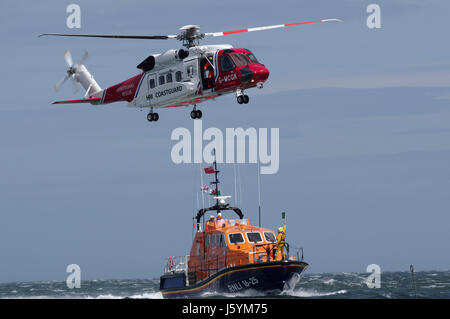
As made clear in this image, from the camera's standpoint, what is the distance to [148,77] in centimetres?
3459

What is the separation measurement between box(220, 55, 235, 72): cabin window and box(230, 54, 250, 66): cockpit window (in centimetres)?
18

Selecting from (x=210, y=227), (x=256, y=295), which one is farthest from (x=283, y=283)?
(x=210, y=227)

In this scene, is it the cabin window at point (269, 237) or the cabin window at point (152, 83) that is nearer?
the cabin window at point (152, 83)

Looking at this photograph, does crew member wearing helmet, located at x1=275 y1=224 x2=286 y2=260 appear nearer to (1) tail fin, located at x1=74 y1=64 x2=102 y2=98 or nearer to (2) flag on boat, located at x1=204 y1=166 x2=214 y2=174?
(2) flag on boat, located at x1=204 y1=166 x2=214 y2=174

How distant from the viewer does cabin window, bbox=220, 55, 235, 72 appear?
3106 cm

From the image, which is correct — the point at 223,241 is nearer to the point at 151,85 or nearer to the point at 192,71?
the point at 151,85

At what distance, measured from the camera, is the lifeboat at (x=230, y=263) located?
32.6 m

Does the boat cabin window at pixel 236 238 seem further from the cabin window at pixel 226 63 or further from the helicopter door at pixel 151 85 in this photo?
the cabin window at pixel 226 63

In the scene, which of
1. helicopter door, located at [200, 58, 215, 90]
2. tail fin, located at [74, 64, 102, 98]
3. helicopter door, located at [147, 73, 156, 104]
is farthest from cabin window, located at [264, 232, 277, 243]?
tail fin, located at [74, 64, 102, 98]

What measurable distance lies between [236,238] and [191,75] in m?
7.97

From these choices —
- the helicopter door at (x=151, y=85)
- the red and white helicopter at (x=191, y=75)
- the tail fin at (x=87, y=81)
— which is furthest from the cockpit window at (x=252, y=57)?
the tail fin at (x=87, y=81)

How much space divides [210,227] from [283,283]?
554 cm
